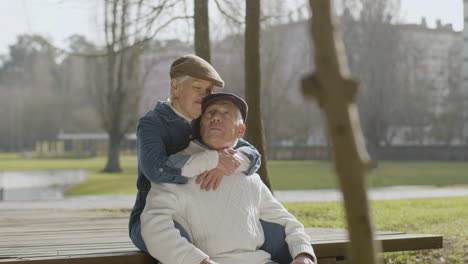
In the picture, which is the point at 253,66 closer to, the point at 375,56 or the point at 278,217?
the point at 278,217

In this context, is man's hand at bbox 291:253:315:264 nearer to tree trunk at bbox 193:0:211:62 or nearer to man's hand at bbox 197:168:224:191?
man's hand at bbox 197:168:224:191

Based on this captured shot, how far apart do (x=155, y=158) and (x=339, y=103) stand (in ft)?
6.56

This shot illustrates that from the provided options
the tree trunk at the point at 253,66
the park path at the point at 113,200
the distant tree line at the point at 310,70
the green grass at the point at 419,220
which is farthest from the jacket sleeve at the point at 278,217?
the distant tree line at the point at 310,70

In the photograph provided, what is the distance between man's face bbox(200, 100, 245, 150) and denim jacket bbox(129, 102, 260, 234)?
0.13 m

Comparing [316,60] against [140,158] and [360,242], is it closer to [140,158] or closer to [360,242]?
[360,242]

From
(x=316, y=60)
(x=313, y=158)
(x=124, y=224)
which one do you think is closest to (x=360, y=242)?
(x=316, y=60)

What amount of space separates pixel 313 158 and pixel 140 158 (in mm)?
45649

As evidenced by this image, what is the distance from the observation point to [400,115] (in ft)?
143

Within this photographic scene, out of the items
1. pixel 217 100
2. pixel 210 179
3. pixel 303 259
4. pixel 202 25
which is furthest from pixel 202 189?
pixel 202 25

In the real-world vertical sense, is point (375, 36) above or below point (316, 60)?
below

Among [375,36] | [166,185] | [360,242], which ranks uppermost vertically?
[360,242]

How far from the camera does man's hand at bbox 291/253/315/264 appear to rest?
3.41 meters

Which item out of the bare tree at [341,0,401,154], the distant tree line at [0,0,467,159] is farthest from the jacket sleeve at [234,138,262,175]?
the bare tree at [341,0,401,154]

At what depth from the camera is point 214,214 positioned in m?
3.38
